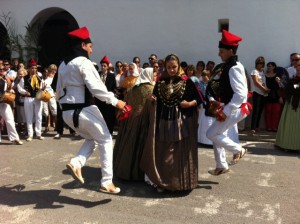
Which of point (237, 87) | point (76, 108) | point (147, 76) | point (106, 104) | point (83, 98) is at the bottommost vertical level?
point (106, 104)

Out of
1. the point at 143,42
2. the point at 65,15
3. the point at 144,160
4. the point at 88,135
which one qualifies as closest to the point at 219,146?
the point at 144,160

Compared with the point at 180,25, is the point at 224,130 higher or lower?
lower

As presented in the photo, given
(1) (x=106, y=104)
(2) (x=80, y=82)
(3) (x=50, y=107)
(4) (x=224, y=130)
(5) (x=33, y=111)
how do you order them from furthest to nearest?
(3) (x=50, y=107) < (5) (x=33, y=111) < (1) (x=106, y=104) < (4) (x=224, y=130) < (2) (x=80, y=82)

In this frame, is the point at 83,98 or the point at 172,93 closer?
the point at 83,98

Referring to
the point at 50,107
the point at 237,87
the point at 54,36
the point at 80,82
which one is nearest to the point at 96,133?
the point at 80,82

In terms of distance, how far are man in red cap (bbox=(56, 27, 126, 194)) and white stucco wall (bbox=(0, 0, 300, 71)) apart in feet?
19.8

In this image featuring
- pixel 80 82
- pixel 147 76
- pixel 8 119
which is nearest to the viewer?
pixel 80 82

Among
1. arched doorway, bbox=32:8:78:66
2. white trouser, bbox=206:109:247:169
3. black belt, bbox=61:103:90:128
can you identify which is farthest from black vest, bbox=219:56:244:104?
arched doorway, bbox=32:8:78:66

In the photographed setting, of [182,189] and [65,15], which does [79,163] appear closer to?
[182,189]

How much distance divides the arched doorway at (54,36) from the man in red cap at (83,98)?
9.28 m

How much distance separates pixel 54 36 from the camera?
14016 mm

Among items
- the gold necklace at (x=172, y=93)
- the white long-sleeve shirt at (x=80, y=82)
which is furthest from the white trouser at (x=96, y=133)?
the gold necklace at (x=172, y=93)

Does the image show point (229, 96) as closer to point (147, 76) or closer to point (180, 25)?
point (147, 76)

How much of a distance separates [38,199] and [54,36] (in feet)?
35.5
